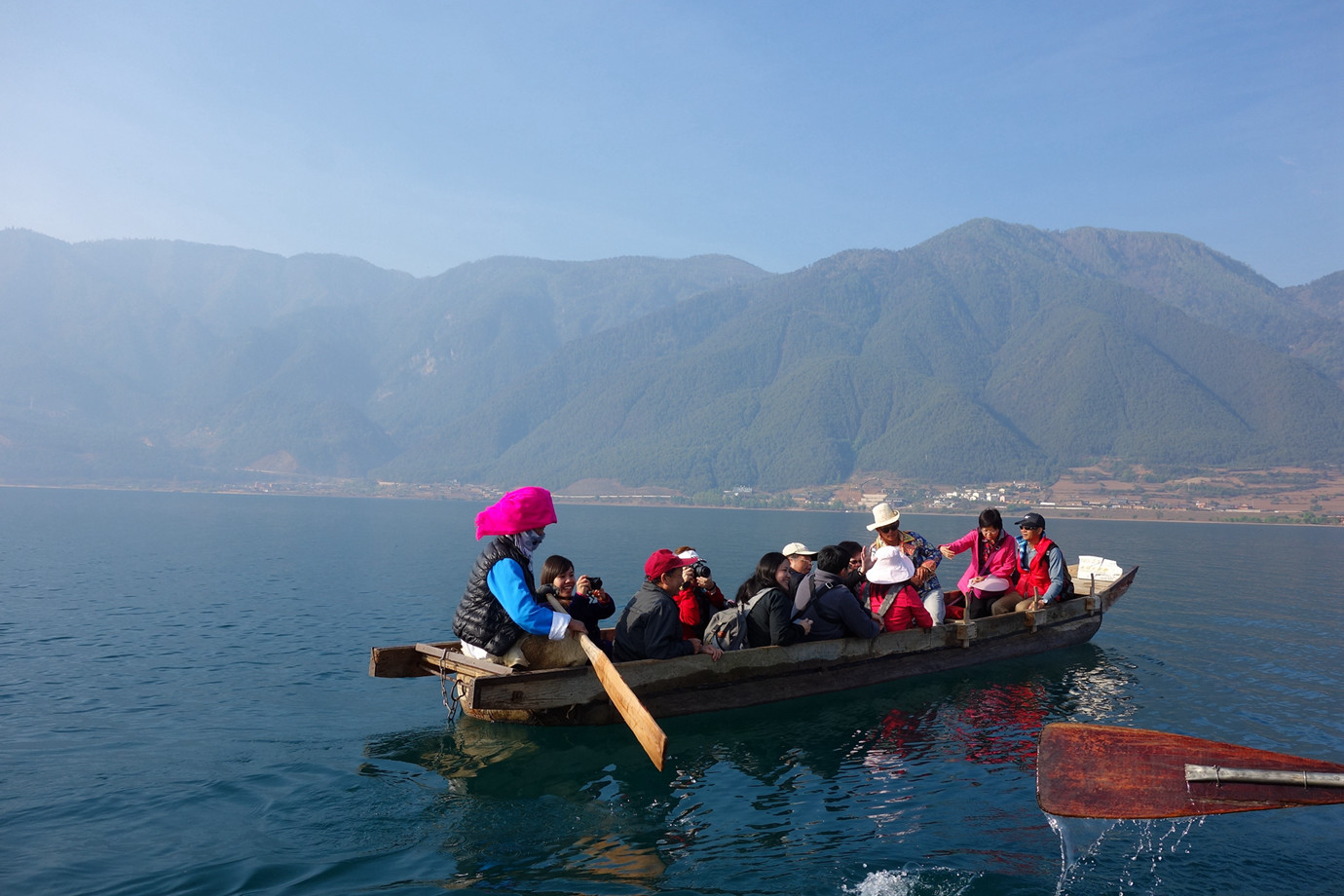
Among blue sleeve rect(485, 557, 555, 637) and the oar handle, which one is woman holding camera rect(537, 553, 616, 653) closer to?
blue sleeve rect(485, 557, 555, 637)

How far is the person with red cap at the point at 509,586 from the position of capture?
864 centimetres

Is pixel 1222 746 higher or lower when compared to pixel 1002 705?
higher

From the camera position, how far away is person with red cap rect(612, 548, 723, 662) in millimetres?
9789

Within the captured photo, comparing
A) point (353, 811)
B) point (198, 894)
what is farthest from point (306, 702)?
point (198, 894)

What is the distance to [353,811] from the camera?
7.94 meters

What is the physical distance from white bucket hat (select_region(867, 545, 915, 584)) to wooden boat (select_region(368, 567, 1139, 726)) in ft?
2.84

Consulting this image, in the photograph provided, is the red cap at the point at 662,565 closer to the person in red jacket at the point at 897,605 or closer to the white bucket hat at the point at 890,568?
the white bucket hat at the point at 890,568

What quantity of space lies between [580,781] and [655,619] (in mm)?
2009

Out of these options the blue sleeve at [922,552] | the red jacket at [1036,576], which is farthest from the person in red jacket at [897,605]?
the red jacket at [1036,576]

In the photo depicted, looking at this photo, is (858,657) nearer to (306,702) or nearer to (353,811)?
(353,811)

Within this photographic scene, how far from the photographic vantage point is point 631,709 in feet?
25.9

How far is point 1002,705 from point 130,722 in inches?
488

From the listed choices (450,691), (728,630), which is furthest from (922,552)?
(450,691)

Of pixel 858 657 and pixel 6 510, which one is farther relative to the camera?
pixel 6 510
